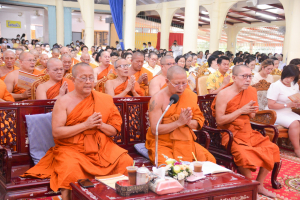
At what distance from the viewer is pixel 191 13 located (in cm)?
1159

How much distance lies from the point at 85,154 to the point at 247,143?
1.81 m

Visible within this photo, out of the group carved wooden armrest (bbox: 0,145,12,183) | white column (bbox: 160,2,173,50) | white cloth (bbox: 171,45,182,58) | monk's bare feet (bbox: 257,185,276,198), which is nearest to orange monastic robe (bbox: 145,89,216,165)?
monk's bare feet (bbox: 257,185,276,198)

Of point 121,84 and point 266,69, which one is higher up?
point 266,69

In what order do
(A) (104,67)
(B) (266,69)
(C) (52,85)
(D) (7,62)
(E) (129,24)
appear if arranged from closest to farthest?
(C) (52,85), (B) (266,69), (D) (7,62), (A) (104,67), (E) (129,24)

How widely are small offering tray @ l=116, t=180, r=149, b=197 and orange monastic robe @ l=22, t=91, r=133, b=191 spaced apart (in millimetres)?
622

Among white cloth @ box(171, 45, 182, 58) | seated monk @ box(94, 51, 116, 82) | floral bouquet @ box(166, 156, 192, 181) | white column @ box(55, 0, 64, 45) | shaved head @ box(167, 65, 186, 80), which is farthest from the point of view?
white column @ box(55, 0, 64, 45)

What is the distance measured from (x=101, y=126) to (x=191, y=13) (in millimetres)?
9563

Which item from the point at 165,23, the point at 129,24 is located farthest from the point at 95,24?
the point at 129,24

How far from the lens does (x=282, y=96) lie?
15.2 feet

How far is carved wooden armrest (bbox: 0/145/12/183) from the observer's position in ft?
8.36

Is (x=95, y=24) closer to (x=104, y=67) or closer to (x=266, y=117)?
(x=104, y=67)

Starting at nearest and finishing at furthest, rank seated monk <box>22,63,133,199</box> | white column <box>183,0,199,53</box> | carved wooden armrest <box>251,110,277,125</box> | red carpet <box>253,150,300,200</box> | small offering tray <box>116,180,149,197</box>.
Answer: small offering tray <box>116,180,149,197</box> → seated monk <box>22,63,133,199</box> → red carpet <box>253,150,300,200</box> → carved wooden armrest <box>251,110,277,125</box> → white column <box>183,0,199,53</box>

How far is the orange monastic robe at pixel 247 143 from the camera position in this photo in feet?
11.0

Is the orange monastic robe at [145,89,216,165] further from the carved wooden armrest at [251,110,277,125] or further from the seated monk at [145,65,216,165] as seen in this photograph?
the carved wooden armrest at [251,110,277,125]
